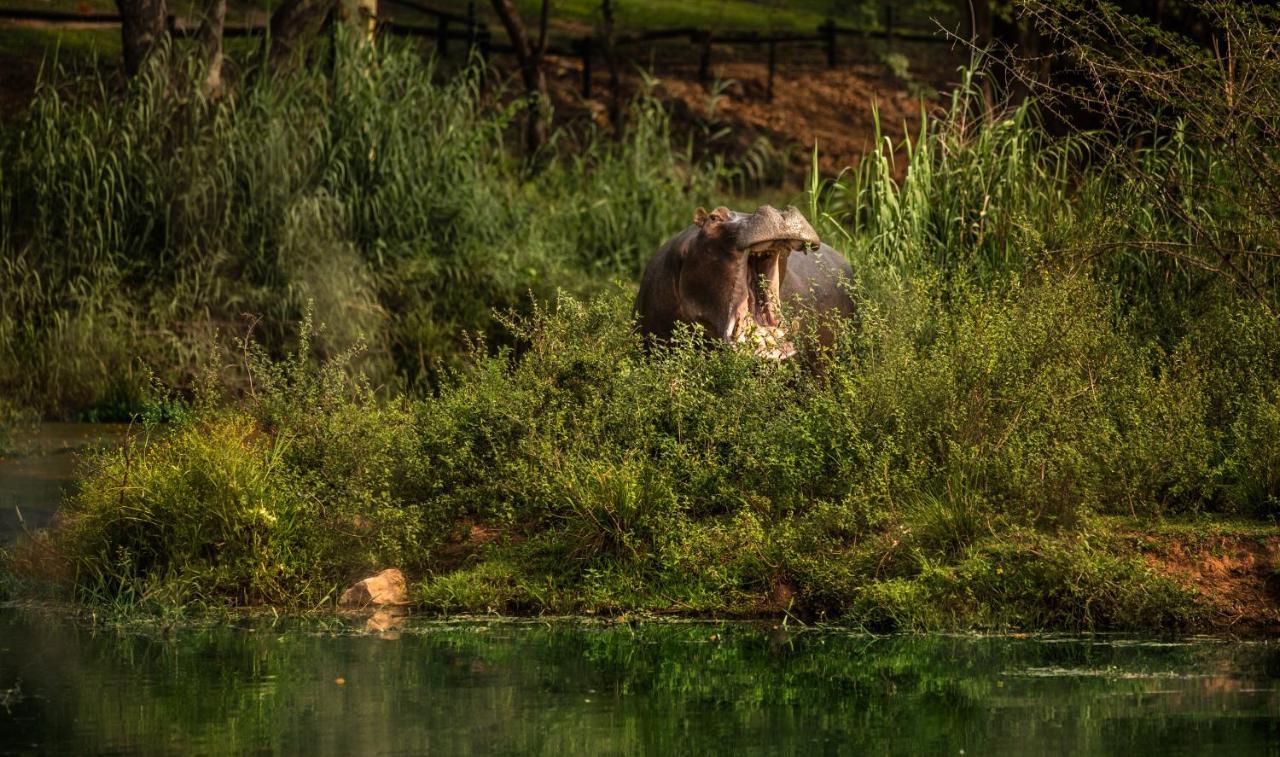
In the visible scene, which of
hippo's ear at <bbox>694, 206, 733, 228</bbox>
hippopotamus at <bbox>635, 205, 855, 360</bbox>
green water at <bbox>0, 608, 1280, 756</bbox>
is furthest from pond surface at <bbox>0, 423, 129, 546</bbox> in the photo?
hippo's ear at <bbox>694, 206, 733, 228</bbox>

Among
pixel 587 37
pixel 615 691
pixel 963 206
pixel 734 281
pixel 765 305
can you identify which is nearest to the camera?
pixel 615 691

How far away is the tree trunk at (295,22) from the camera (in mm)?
14438

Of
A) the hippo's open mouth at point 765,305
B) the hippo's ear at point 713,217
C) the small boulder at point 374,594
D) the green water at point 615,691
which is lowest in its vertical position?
the small boulder at point 374,594

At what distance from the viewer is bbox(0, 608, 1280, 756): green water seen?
209 inches

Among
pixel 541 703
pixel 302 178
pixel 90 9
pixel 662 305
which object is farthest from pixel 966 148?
pixel 90 9

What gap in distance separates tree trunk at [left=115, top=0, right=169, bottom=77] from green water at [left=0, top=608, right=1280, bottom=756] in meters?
7.72

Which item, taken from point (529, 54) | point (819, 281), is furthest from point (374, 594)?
point (529, 54)

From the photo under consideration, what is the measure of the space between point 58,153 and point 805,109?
1364 cm

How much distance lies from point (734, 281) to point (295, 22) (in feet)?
23.7

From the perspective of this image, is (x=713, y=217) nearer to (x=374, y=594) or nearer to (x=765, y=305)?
(x=765, y=305)

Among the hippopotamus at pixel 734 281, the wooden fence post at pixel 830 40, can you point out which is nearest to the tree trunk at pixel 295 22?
the hippopotamus at pixel 734 281

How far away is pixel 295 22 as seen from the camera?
1451cm

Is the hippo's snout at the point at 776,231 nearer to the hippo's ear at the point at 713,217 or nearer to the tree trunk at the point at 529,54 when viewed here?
the hippo's ear at the point at 713,217

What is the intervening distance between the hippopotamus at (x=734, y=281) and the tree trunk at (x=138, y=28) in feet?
21.2
